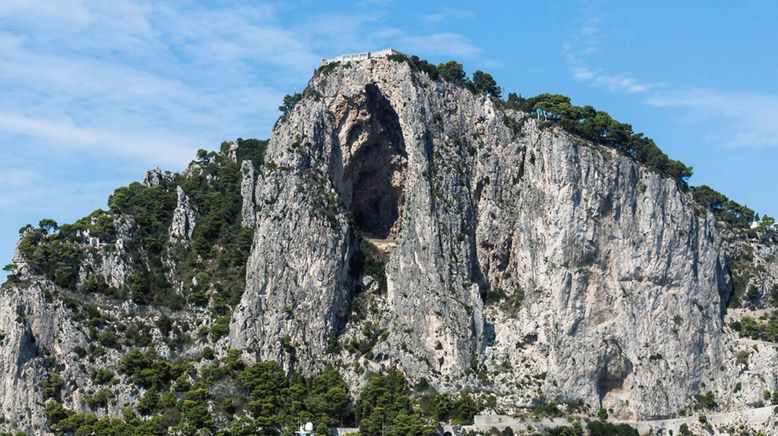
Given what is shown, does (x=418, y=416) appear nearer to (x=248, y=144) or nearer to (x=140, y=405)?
(x=140, y=405)

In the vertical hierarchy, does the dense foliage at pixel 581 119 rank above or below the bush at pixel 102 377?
above

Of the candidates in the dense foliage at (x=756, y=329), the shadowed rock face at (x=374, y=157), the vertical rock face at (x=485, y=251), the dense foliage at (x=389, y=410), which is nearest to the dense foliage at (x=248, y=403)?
the dense foliage at (x=389, y=410)

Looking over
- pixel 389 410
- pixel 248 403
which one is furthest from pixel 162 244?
pixel 389 410

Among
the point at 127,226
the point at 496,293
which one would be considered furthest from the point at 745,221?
the point at 127,226

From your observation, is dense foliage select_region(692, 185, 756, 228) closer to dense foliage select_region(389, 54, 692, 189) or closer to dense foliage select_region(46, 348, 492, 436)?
dense foliage select_region(389, 54, 692, 189)

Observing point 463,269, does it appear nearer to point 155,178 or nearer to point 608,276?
point 608,276

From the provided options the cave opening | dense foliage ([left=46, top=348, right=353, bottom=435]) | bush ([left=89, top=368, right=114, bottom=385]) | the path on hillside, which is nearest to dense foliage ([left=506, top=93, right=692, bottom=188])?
the cave opening

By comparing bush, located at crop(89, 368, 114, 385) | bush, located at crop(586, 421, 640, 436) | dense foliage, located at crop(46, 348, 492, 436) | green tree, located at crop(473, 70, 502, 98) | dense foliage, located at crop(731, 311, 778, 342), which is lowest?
bush, located at crop(586, 421, 640, 436)

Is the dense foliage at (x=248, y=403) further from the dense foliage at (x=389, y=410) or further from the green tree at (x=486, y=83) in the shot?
the green tree at (x=486, y=83)
